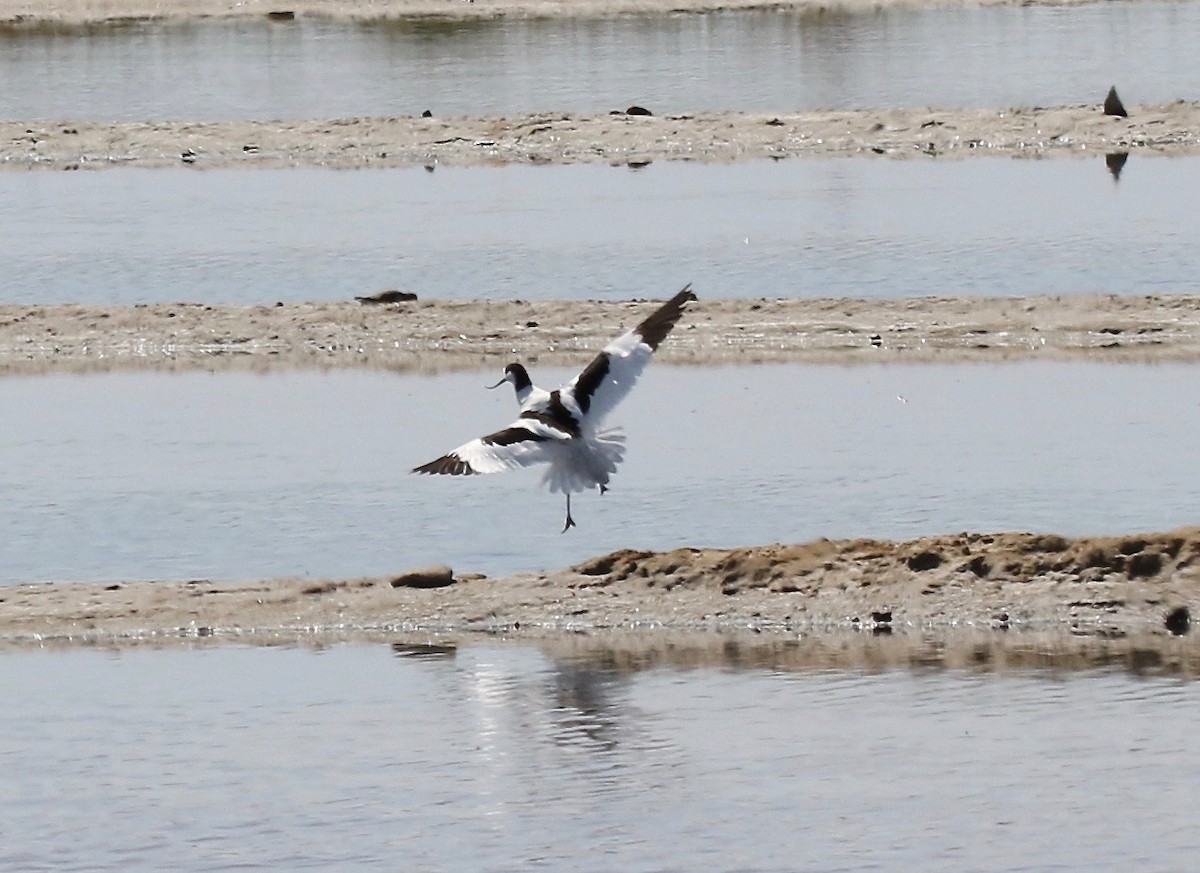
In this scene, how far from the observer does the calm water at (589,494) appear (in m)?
14.0

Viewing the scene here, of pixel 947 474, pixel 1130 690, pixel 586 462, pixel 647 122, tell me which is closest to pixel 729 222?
pixel 647 122

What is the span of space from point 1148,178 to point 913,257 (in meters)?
5.84

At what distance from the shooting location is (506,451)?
42.4 feet

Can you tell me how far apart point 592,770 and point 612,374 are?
444cm

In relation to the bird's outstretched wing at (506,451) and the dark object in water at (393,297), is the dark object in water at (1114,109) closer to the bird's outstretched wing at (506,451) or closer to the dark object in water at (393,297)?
the dark object in water at (393,297)

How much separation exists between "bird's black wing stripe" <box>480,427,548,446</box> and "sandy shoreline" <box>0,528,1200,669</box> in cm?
71

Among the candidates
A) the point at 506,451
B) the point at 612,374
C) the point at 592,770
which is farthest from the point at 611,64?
the point at 592,770

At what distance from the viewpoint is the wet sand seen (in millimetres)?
20016

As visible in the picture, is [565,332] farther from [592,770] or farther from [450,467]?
[592,770]

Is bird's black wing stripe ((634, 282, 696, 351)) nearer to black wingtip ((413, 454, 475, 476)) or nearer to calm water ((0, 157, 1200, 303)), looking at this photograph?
black wingtip ((413, 454, 475, 476))

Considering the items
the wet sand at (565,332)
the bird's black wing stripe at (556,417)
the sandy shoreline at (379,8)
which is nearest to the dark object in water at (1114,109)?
the wet sand at (565,332)

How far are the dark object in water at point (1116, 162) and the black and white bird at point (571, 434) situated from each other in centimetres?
1558

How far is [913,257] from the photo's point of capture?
78.3 ft

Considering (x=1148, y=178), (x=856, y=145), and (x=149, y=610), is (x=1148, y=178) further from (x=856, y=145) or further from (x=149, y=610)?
(x=149, y=610)
